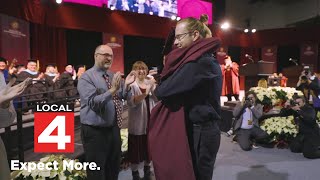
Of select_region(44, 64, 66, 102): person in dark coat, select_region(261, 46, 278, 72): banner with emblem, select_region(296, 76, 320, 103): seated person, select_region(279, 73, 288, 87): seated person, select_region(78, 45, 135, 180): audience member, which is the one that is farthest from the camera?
select_region(261, 46, 278, 72): banner with emblem

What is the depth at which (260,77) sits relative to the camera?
21.8 ft

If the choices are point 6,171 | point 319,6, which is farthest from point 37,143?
point 319,6

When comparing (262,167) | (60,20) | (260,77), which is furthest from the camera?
(60,20)

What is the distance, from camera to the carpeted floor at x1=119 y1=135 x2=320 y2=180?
3.50 m

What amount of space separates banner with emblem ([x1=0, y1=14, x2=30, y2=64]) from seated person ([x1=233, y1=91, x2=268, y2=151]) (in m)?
4.66

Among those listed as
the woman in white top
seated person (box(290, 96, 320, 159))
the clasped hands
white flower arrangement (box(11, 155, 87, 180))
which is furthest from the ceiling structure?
the clasped hands

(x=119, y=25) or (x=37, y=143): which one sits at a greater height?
(x=119, y=25)

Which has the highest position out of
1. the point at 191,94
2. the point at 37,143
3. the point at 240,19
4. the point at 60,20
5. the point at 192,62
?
the point at 240,19

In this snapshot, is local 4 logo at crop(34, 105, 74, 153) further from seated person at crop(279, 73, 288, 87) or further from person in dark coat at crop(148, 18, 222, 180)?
seated person at crop(279, 73, 288, 87)

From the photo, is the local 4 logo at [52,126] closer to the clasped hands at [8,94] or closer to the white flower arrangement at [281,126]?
the clasped hands at [8,94]

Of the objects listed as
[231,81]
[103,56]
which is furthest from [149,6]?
[103,56]

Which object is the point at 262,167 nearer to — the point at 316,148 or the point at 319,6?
the point at 316,148

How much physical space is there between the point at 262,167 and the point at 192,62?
8.74 feet

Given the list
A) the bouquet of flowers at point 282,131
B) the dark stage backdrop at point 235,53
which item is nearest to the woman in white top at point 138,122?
the bouquet of flowers at point 282,131
